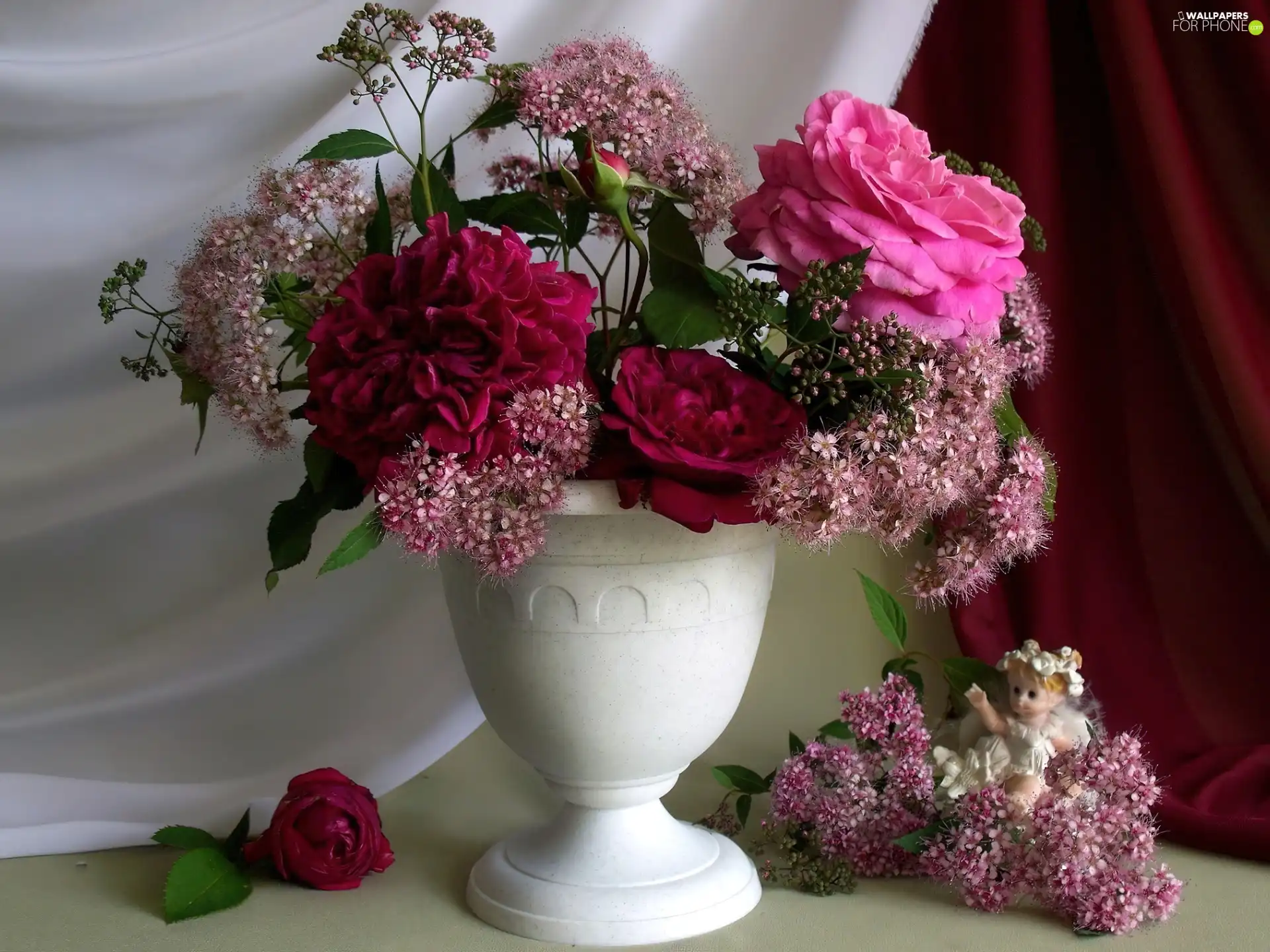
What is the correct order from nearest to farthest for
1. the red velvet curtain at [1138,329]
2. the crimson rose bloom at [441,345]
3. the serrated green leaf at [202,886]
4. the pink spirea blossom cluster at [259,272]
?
the crimson rose bloom at [441,345] < the pink spirea blossom cluster at [259,272] < the serrated green leaf at [202,886] < the red velvet curtain at [1138,329]

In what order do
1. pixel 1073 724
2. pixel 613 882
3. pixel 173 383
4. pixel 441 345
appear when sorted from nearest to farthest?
pixel 441 345 → pixel 613 882 → pixel 1073 724 → pixel 173 383

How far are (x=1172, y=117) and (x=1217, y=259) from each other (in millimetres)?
152

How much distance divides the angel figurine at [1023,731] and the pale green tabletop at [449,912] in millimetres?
103

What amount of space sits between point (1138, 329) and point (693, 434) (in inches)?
31.1

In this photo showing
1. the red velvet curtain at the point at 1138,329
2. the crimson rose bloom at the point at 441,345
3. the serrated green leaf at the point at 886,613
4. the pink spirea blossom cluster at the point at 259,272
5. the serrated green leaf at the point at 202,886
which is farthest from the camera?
the red velvet curtain at the point at 1138,329

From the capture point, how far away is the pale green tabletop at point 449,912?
3.26ft

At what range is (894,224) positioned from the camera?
0.87 metres

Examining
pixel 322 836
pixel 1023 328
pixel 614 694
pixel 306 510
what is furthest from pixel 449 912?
pixel 1023 328

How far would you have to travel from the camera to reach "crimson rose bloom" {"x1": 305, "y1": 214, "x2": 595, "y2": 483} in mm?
792

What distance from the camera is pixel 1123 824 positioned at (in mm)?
1005

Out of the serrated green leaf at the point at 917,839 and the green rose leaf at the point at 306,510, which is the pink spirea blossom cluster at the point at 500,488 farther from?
the serrated green leaf at the point at 917,839

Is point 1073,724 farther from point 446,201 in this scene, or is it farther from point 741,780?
point 446,201

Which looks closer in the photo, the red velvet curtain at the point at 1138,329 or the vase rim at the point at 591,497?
the vase rim at the point at 591,497

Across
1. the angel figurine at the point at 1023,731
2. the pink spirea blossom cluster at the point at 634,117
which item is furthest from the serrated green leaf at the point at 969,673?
the pink spirea blossom cluster at the point at 634,117
